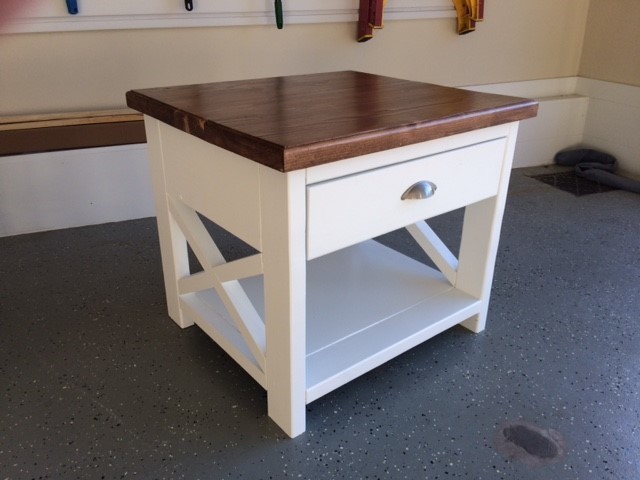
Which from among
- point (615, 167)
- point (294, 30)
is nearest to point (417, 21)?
point (294, 30)

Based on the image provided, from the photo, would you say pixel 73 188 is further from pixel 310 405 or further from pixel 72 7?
pixel 310 405

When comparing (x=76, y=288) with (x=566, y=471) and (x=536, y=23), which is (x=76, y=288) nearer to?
(x=566, y=471)

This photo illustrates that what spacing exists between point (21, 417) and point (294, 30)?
1.40m

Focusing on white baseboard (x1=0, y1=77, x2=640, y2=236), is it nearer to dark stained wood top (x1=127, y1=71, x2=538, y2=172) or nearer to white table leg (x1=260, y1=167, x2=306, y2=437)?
dark stained wood top (x1=127, y1=71, x2=538, y2=172)

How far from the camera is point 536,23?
2260 millimetres

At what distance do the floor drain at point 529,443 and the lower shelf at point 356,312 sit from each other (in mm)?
223

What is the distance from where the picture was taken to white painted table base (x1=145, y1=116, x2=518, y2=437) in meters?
0.78

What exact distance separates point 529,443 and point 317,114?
647mm

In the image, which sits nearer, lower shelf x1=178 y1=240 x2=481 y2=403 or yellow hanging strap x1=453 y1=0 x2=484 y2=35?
lower shelf x1=178 y1=240 x2=481 y2=403

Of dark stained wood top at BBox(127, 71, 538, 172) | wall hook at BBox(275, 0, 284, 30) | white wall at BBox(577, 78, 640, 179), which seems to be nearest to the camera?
dark stained wood top at BBox(127, 71, 538, 172)

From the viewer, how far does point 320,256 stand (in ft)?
3.16

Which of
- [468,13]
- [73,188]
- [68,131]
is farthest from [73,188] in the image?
[468,13]

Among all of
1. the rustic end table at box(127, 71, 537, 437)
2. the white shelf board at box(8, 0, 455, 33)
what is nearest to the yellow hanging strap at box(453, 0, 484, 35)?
the white shelf board at box(8, 0, 455, 33)

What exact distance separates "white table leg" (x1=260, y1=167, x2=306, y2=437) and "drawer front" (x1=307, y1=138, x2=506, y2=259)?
29 mm
